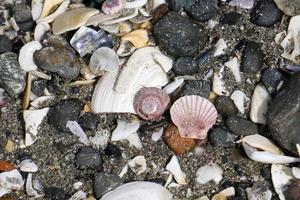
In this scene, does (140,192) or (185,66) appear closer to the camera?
(140,192)

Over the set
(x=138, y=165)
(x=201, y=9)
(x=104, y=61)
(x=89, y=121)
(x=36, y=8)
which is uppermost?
(x=201, y=9)

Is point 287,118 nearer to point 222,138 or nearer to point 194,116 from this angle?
point 222,138

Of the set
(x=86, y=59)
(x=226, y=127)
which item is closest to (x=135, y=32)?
(x=86, y=59)

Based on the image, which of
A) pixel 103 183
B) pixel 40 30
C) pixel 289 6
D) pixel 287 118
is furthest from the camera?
pixel 40 30

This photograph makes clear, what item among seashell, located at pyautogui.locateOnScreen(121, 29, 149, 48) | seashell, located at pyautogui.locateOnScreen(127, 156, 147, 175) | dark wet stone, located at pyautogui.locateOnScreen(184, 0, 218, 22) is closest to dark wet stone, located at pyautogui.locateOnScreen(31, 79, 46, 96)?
seashell, located at pyautogui.locateOnScreen(121, 29, 149, 48)

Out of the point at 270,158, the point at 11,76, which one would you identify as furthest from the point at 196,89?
the point at 11,76

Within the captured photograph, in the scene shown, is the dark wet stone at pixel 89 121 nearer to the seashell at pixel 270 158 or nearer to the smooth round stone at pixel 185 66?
the smooth round stone at pixel 185 66
